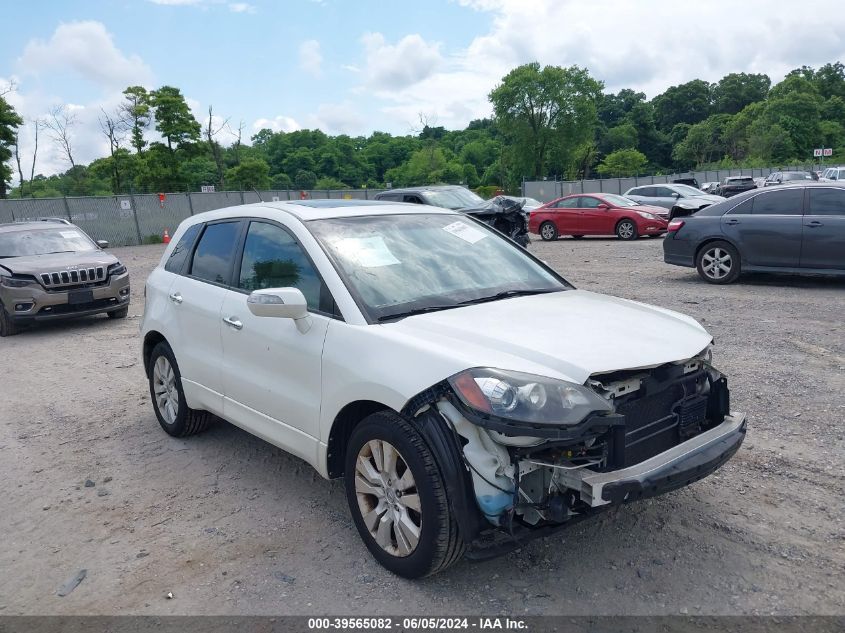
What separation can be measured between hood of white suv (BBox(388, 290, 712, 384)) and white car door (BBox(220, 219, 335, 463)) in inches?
22.0

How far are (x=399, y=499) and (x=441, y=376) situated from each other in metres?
0.65

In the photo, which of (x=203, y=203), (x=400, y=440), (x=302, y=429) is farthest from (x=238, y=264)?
(x=203, y=203)

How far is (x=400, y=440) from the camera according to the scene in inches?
121

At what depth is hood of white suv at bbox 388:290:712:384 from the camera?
3018 mm

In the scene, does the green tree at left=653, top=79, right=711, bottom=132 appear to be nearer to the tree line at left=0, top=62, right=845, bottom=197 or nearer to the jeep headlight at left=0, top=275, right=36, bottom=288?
the tree line at left=0, top=62, right=845, bottom=197

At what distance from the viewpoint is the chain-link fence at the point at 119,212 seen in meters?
27.1

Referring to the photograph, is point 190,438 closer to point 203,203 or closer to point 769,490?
point 769,490

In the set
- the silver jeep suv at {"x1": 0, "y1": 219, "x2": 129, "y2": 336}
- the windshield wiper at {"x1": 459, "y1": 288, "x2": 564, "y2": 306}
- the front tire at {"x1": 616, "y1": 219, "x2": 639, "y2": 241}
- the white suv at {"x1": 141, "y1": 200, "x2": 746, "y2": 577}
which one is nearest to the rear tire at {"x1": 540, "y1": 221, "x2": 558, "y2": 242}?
the front tire at {"x1": 616, "y1": 219, "x2": 639, "y2": 241}

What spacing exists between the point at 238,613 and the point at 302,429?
978 millimetres

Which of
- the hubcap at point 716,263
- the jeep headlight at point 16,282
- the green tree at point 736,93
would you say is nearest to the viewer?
the jeep headlight at point 16,282

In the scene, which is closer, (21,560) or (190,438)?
(21,560)

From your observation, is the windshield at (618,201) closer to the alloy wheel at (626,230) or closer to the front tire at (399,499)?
the alloy wheel at (626,230)

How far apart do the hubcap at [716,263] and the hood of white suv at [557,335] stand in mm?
7699

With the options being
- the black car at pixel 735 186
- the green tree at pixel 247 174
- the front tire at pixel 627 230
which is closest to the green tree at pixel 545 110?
the green tree at pixel 247 174
